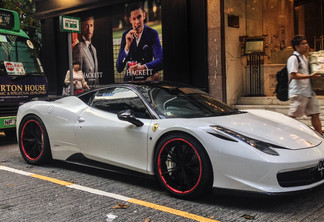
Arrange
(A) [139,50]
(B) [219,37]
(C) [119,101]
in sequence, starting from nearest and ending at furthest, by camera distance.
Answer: (C) [119,101], (B) [219,37], (A) [139,50]

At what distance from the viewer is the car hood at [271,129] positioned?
12.4ft

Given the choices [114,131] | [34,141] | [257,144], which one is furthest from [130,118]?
[34,141]

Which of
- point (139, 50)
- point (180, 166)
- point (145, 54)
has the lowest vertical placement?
point (180, 166)

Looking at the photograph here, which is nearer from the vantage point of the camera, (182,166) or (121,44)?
(182,166)

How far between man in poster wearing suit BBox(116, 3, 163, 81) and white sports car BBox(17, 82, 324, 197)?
6.17m

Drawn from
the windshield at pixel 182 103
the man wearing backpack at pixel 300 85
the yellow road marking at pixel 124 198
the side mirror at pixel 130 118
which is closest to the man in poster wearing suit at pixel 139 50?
the man wearing backpack at pixel 300 85

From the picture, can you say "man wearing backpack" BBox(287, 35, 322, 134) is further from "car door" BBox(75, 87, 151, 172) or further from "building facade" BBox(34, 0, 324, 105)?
"building facade" BBox(34, 0, 324, 105)

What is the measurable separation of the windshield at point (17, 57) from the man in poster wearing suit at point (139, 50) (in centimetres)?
396

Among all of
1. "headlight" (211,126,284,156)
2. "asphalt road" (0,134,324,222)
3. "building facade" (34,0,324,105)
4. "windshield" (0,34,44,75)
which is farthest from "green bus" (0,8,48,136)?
"headlight" (211,126,284,156)

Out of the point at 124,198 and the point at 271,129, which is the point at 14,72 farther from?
the point at 271,129

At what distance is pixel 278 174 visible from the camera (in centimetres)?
346

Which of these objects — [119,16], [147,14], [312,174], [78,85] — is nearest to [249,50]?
[147,14]

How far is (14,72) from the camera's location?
26.5 feet

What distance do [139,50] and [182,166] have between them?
8604mm
